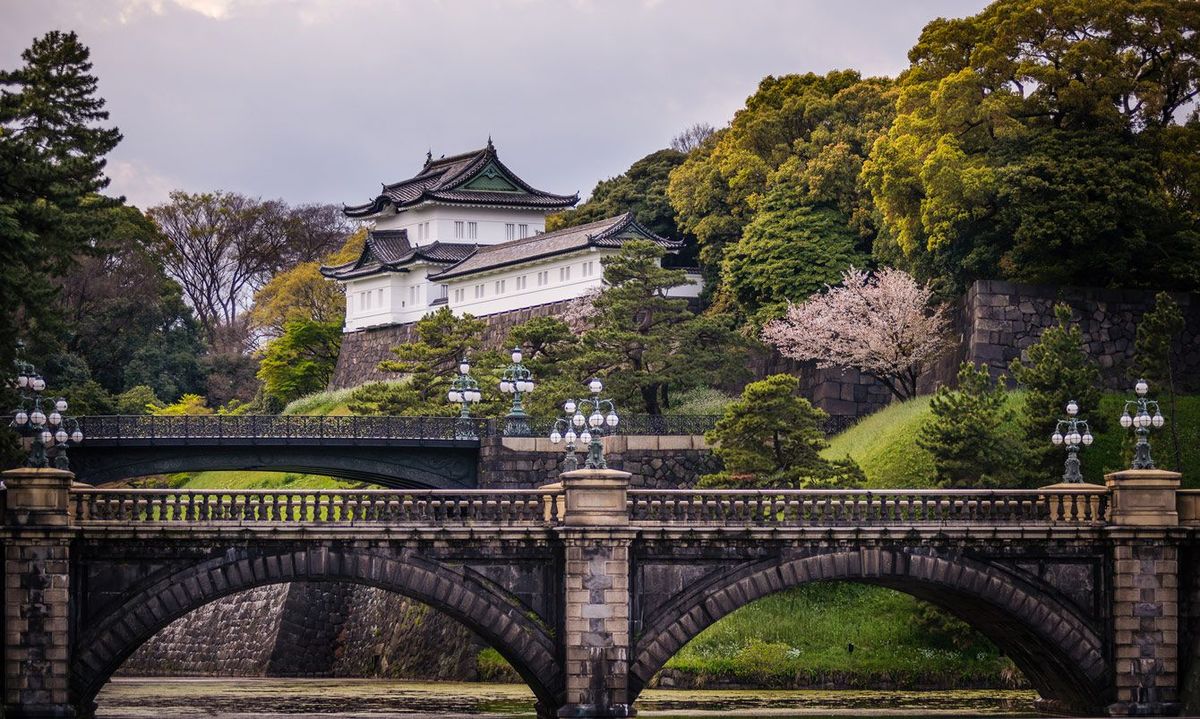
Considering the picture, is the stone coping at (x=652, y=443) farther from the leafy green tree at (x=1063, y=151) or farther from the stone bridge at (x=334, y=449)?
the leafy green tree at (x=1063, y=151)

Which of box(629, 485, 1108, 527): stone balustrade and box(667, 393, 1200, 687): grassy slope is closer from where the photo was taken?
box(629, 485, 1108, 527): stone balustrade

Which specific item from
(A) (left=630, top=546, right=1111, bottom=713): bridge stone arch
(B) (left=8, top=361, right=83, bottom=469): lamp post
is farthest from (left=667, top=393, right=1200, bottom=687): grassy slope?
(B) (left=8, top=361, right=83, bottom=469): lamp post

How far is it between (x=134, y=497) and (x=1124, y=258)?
37.4 m

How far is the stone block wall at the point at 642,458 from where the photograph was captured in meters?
72.7

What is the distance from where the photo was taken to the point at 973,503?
166 feet

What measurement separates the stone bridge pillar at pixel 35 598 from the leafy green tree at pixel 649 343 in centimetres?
3360

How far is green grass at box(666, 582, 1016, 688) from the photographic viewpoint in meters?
61.8

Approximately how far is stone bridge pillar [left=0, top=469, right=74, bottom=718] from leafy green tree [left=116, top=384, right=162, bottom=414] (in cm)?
4511

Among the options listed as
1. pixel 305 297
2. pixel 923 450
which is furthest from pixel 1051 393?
pixel 305 297

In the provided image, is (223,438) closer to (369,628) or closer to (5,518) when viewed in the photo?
(369,628)

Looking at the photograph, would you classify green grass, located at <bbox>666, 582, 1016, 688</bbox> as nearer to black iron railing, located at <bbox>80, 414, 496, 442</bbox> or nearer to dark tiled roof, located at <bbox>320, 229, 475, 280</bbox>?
black iron railing, located at <bbox>80, 414, 496, 442</bbox>

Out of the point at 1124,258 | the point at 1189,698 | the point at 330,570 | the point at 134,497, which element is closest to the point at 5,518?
the point at 134,497

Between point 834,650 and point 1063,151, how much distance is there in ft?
65.0

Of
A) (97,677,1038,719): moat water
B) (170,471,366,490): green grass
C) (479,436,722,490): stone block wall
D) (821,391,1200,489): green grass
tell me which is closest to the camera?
(97,677,1038,719): moat water
